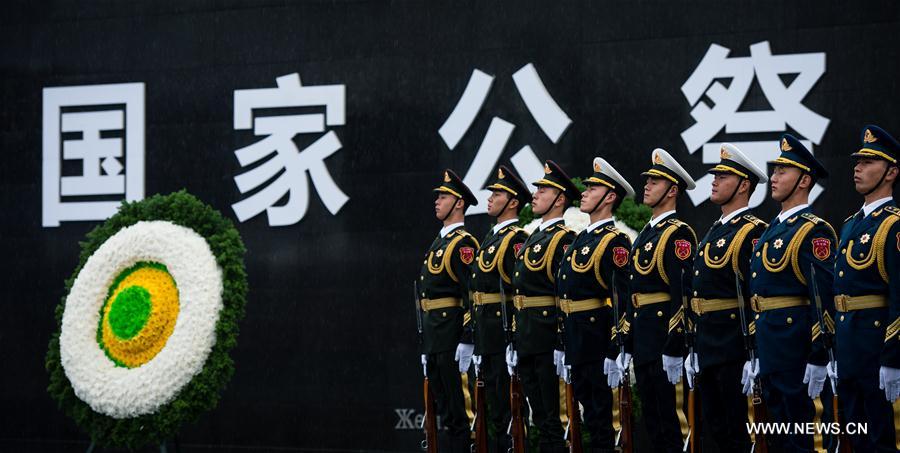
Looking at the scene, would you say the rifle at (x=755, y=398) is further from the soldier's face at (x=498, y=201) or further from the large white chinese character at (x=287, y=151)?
the large white chinese character at (x=287, y=151)

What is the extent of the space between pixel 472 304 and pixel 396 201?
238 centimetres

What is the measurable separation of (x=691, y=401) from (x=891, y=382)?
1.36m

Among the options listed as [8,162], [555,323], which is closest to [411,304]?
[555,323]

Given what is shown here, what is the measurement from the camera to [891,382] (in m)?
4.76

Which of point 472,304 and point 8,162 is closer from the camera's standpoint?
point 472,304

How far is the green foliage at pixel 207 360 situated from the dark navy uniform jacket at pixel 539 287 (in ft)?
7.54

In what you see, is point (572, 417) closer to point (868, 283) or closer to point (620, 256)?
point (620, 256)

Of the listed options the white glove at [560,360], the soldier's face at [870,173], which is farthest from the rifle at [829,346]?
the white glove at [560,360]

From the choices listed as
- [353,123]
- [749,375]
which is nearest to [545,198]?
[749,375]

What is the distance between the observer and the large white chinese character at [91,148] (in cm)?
1020

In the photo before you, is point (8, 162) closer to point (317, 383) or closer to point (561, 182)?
point (317, 383)

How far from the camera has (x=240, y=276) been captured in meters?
8.46

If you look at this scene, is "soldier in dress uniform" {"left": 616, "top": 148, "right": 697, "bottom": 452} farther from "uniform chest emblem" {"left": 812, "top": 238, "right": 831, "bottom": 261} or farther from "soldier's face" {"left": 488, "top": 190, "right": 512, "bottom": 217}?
"soldier's face" {"left": 488, "top": 190, "right": 512, "bottom": 217}

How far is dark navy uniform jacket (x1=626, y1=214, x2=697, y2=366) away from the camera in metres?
6.10
